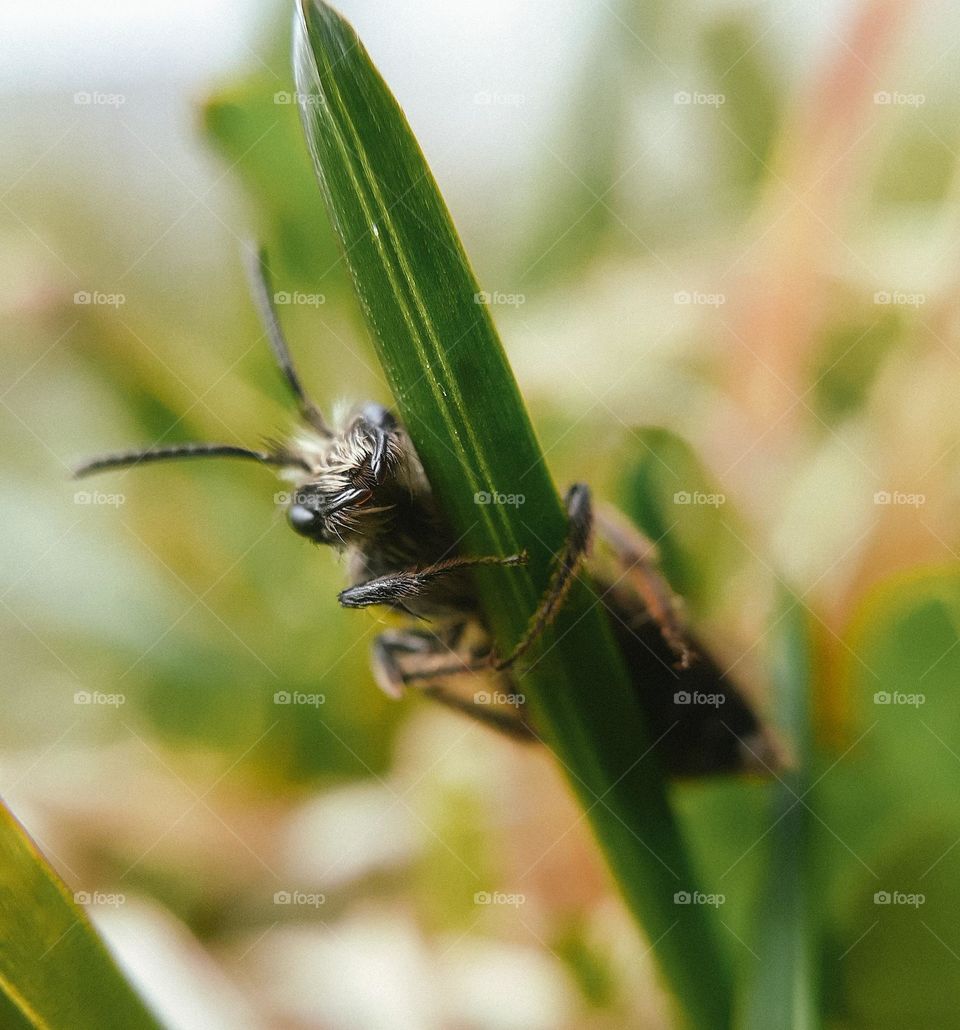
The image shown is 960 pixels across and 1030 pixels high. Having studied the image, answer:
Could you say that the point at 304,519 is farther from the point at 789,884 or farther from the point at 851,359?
the point at 851,359

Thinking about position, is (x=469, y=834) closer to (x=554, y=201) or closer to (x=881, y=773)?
(x=881, y=773)

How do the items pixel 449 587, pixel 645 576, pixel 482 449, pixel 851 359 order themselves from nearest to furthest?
1. pixel 482 449
2. pixel 449 587
3. pixel 645 576
4. pixel 851 359

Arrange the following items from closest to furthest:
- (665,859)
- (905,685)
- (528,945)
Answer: (665,859), (905,685), (528,945)

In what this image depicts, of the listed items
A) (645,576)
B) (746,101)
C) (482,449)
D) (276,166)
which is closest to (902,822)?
(645,576)

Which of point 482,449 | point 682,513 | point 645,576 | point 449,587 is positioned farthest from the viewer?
point 682,513

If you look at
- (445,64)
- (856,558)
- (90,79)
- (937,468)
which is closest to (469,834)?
(856,558)

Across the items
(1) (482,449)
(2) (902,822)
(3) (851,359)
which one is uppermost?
(1) (482,449)

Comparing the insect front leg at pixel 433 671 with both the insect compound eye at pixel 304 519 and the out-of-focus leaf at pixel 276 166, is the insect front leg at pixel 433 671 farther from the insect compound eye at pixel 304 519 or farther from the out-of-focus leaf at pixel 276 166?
the out-of-focus leaf at pixel 276 166

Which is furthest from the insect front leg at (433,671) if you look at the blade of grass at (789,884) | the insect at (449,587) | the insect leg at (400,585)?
the blade of grass at (789,884)
